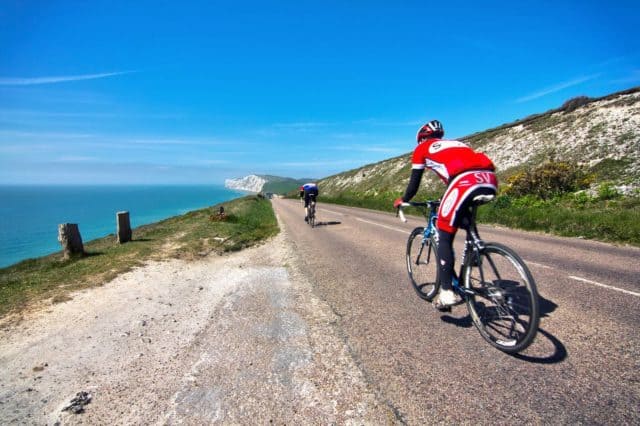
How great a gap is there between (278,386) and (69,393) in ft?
6.61

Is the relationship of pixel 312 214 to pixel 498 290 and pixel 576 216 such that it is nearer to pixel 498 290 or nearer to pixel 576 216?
pixel 576 216

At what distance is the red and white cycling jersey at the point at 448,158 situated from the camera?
3.60 meters

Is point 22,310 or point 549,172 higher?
point 549,172

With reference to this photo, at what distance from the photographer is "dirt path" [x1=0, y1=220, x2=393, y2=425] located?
2586mm

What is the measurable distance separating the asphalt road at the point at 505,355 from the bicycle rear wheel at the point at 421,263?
223mm

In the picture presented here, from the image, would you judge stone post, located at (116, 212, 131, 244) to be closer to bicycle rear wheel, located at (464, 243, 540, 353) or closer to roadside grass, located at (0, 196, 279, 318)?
roadside grass, located at (0, 196, 279, 318)

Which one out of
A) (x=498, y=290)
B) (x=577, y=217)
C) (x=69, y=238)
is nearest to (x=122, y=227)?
(x=69, y=238)

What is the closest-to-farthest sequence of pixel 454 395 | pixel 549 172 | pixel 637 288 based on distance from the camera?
pixel 454 395, pixel 637 288, pixel 549 172

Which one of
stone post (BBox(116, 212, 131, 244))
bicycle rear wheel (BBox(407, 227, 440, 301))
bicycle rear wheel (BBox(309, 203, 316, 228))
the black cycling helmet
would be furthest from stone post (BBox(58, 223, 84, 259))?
bicycle rear wheel (BBox(309, 203, 316, 228))


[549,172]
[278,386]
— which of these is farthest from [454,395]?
[549,172]

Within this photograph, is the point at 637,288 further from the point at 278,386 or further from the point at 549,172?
the point at 549,172

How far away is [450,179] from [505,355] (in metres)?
2.07

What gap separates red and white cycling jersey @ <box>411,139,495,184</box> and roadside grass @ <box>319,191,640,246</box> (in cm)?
848

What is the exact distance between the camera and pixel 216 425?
94.3 inches
